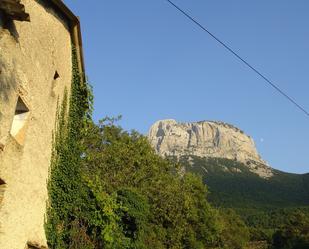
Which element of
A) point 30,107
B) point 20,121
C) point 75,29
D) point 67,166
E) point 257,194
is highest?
point 257,194

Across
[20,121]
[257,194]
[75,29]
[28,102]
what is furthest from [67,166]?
[257,194]

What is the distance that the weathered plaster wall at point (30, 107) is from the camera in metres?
10.0

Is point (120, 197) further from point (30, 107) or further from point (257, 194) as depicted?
point (257, 194)

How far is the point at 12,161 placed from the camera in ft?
34.4

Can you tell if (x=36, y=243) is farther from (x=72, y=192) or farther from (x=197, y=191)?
(x=197, y=191)

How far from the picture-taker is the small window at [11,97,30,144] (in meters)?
11.2

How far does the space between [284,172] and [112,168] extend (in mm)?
160358

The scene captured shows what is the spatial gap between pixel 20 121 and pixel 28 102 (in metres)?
0.57

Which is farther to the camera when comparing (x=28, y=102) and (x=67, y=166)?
(x=67, y=166)

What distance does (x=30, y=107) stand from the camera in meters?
11.7

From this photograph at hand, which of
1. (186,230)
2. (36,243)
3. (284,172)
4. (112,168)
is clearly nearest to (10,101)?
(36,243)

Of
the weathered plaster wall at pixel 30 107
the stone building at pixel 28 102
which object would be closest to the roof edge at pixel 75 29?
the stone building at pixel 28 102

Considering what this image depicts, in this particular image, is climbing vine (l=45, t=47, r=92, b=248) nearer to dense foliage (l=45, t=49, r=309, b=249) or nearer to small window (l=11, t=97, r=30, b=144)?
dense foliage (l=45, t=49, r=309, b=249)

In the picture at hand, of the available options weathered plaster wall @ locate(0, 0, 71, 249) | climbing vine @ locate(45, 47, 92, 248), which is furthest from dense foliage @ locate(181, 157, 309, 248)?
weathered plaster wall @ locate(0, 0, 71, 249)
